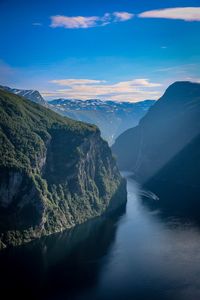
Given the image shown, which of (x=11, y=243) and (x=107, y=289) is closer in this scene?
(x=107, y=289)

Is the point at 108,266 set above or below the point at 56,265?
above

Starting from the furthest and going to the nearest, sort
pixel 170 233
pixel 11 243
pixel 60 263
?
pixel 170 233, pixel 11 243, pixel 60 263

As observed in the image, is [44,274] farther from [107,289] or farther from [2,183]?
[2,183]

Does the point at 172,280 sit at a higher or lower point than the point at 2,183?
lower

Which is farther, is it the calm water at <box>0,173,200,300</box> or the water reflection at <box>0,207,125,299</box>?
the water reflection at <box>0,207,125,299</box>

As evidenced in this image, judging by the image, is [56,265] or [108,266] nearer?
[108,266]

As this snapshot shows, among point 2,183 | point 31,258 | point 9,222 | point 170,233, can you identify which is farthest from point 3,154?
point 170,233

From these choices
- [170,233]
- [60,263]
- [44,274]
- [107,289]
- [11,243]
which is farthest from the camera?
[170,233]

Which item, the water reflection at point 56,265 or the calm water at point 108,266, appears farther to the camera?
the water reflection at point 56,265
